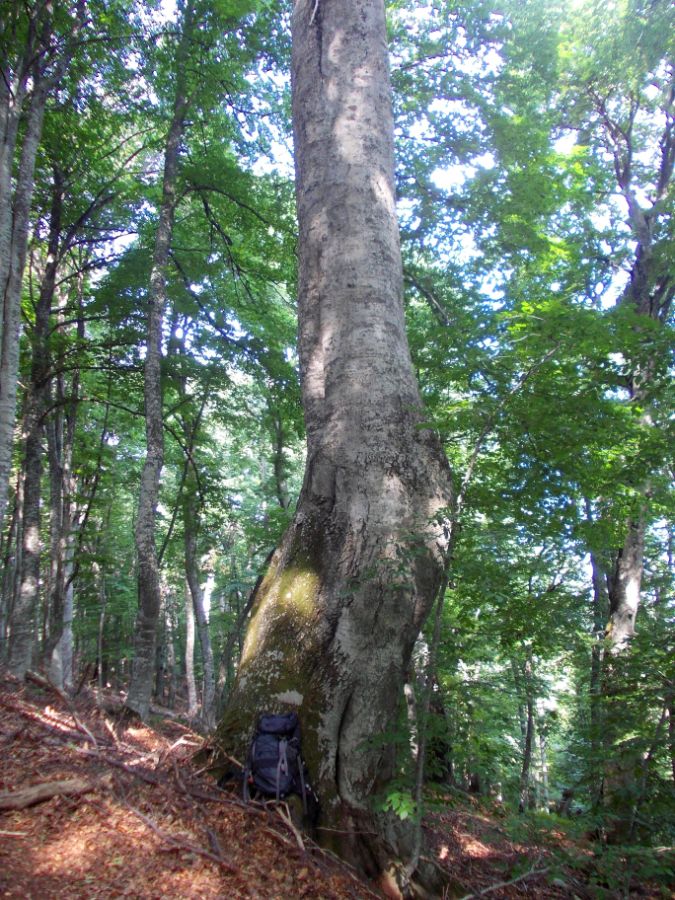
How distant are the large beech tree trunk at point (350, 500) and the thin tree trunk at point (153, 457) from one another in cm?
340

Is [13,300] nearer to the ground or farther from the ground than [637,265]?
nearer to the ground

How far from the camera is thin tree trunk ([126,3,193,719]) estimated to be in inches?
282

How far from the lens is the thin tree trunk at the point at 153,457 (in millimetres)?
7160

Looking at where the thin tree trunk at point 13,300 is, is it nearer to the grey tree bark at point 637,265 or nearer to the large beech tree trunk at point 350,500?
the large beech tree trunk at point 350,500

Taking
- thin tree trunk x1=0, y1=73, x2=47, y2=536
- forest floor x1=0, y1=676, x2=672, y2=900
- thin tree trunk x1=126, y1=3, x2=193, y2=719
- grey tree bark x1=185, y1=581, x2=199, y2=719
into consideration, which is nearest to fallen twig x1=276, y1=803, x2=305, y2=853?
forest floor x1=0, y1=676, x2=672, y2=900

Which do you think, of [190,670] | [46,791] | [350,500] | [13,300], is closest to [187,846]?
[46,791]

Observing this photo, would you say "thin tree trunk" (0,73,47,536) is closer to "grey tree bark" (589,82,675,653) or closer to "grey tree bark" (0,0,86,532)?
"grey tree bark" (0,0,86,532)

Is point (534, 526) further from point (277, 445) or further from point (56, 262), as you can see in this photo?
point (277, 445)

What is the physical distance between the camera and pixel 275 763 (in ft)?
11.5

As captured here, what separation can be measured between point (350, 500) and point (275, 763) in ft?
5.84

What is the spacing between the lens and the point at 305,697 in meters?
3.71

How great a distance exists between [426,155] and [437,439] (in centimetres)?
645

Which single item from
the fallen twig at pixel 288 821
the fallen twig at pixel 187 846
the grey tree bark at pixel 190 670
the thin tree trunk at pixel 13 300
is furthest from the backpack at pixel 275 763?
the grey tree bark at pixel 190 670

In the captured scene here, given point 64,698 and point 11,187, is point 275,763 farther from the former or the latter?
point 11,187
